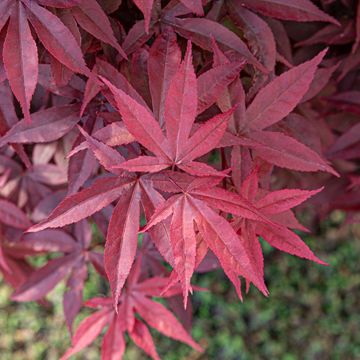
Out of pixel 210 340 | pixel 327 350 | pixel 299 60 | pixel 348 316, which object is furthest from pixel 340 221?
pixel 299 60

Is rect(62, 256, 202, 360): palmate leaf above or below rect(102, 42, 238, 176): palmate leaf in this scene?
below

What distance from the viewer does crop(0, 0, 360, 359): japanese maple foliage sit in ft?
2.50

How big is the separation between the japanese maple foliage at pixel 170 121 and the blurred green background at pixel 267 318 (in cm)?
123

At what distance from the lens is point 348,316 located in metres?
2.47

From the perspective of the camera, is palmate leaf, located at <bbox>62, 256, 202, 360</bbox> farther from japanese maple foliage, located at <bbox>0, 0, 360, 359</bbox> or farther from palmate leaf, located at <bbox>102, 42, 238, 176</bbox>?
palmate leaf, located at <bbox>102, 42, 238, 176</bbox>

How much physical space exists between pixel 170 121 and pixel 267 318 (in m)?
1.91

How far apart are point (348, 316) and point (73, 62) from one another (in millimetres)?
2133

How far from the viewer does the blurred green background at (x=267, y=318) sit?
7.96 ft

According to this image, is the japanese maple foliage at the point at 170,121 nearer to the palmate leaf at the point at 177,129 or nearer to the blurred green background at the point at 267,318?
the palmate leaf at the point at 177,129

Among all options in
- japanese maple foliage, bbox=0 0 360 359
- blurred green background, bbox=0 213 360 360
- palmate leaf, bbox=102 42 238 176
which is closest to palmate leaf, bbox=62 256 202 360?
japanese maple foliage, bbox=0 0 360 359

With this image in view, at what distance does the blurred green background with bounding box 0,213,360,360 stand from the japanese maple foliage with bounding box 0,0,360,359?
1.23m

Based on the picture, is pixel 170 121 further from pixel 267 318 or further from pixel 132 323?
pixel 267 318

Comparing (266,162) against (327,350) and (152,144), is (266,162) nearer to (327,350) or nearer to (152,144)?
(152,144)

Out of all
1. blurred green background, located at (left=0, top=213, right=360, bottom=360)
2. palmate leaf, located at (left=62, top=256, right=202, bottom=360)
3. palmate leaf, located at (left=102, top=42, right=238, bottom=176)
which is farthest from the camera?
blurred green background, located at (left=0, top=213, right=360, bottom=360)
